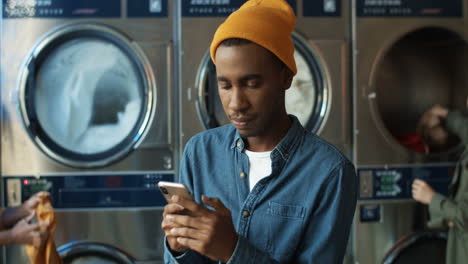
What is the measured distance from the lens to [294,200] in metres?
1.20

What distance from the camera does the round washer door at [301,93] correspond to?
275 cm

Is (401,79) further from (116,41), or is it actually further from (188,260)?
(188,260)

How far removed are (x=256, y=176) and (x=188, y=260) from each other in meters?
0.29

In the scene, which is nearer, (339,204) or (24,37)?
(339,204)

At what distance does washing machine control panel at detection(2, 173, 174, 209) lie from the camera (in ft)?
8.78

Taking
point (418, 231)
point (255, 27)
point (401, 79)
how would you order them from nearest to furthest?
point (255, 27) < point (418, 231) < point (401, 79)

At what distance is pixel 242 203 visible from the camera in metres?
1.27

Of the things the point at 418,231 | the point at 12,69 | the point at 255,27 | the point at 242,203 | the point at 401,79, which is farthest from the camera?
the point at 401,79

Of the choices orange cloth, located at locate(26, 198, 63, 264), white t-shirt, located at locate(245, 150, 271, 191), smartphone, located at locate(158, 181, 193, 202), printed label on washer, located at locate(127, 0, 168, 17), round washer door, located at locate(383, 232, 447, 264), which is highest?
printed label on washer, located at locate(127, 0, 168, 17)

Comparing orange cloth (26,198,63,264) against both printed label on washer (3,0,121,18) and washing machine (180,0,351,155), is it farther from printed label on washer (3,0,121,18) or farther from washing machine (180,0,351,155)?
printed label on washer (3,0,121,18)

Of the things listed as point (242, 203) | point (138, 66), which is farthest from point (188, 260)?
point (138, 66)

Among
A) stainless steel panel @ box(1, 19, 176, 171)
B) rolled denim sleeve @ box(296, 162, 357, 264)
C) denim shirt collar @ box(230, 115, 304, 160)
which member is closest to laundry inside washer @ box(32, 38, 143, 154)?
stainless steel panel @ box(1, 19, 176, 171)

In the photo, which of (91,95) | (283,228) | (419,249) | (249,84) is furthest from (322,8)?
(283,228)

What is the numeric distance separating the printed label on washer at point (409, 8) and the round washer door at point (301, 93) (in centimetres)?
43
